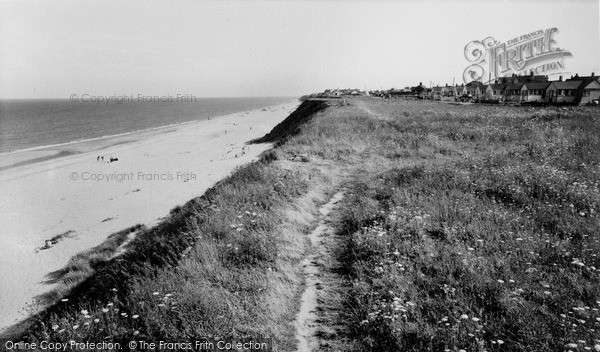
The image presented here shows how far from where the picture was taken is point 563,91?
74812 millimetres

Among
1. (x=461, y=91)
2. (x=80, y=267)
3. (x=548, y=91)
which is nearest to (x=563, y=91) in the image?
(x=548, y=91)

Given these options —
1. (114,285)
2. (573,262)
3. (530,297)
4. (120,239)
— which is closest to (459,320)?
(530,297)

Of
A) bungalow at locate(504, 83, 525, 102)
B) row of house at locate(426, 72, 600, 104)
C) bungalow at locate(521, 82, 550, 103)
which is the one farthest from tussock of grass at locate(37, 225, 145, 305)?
bungalow at locate(504, 83, 525, 102)

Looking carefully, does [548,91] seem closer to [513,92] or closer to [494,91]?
[513,92]

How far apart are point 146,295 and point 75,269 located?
7957 mm

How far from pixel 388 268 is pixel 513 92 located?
9962cm

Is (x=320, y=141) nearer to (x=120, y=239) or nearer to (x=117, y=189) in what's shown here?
(x=120, y=239)

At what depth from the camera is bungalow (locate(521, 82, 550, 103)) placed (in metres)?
78.5

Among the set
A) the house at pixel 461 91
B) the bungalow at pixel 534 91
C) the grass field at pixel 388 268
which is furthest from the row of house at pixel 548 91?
the grass field at pixel 388 268

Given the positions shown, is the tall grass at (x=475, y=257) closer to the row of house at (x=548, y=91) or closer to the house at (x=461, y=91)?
the row of house at (x=548, y=91)

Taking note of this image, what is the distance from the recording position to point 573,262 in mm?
6758

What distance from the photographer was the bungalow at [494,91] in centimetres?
9438

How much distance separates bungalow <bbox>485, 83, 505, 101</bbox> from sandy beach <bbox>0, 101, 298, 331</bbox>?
84.4 meters

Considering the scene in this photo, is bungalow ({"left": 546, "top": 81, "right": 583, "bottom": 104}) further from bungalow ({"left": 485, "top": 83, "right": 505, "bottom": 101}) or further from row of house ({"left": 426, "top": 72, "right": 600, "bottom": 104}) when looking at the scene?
bungalow ({"left": 485, "top": 83, "right": 505, "bottom": 101})
